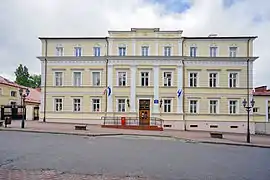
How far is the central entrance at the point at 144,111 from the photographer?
36094mm

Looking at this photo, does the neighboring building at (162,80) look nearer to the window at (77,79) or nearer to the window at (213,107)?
the window at (213,107)

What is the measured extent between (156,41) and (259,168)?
27.2 metres

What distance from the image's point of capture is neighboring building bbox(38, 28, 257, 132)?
36156mm

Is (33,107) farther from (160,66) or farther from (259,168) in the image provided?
(259,168)

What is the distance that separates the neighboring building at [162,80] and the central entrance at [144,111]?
13 cm

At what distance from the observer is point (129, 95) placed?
1428 inches

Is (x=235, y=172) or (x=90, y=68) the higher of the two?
(x=90, y=68)

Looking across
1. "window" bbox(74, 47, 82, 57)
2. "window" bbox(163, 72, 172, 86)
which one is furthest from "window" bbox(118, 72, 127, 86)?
"window" bbox(74, 47, 82, 57)

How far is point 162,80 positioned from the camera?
36.4 meters

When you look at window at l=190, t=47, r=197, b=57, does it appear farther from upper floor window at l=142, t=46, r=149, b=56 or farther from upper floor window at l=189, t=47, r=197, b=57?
upper floor window at l=142, t=46, r=149, b=56

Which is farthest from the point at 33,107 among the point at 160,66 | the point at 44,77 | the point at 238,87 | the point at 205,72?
the point at 238,87

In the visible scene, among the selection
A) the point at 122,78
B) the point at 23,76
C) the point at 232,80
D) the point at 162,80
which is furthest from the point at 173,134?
the point at 23,76

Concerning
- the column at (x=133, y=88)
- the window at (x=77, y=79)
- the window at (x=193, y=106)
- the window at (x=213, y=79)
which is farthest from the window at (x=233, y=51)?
the window at (x=77, y=79)

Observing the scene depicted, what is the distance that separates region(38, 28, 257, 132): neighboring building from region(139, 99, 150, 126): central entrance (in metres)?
0.13
